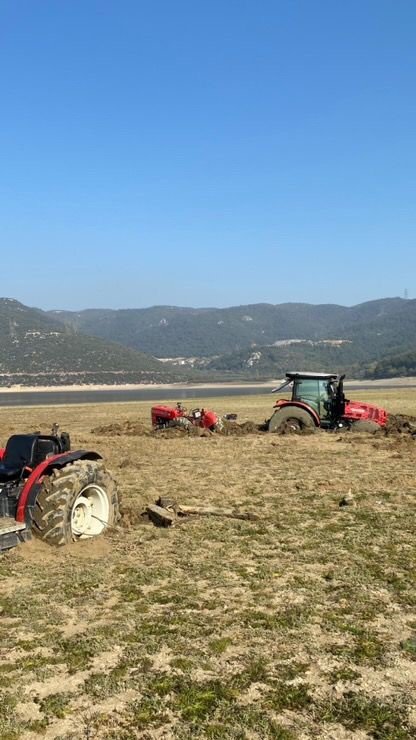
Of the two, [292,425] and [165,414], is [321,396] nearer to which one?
[292,425]

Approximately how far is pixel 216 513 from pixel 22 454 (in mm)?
3054

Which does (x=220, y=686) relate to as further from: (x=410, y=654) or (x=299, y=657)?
(x=410, y=654)

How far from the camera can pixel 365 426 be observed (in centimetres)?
1883

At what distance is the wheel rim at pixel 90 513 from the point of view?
302 inches

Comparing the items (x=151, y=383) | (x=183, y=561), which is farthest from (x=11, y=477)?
(x=151, y=383)

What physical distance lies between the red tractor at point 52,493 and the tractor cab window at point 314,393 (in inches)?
455

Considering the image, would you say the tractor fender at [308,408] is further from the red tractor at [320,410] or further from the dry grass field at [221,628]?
the dry grass field at [221,628]

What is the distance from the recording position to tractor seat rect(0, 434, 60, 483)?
294 inches

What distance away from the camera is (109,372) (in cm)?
15925

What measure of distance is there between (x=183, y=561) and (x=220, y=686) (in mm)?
2824

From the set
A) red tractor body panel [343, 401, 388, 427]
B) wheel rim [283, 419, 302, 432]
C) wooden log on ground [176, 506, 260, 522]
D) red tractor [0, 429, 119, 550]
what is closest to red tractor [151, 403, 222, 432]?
wheel rim [283, 419, 302, 432]

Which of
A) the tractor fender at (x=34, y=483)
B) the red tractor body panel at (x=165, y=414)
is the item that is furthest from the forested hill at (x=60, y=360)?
the tractor fender at (x=34, y=483)

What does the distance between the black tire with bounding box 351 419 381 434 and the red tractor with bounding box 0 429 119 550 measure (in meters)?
12.0

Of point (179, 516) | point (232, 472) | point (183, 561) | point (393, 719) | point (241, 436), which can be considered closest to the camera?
point (393, 719)
